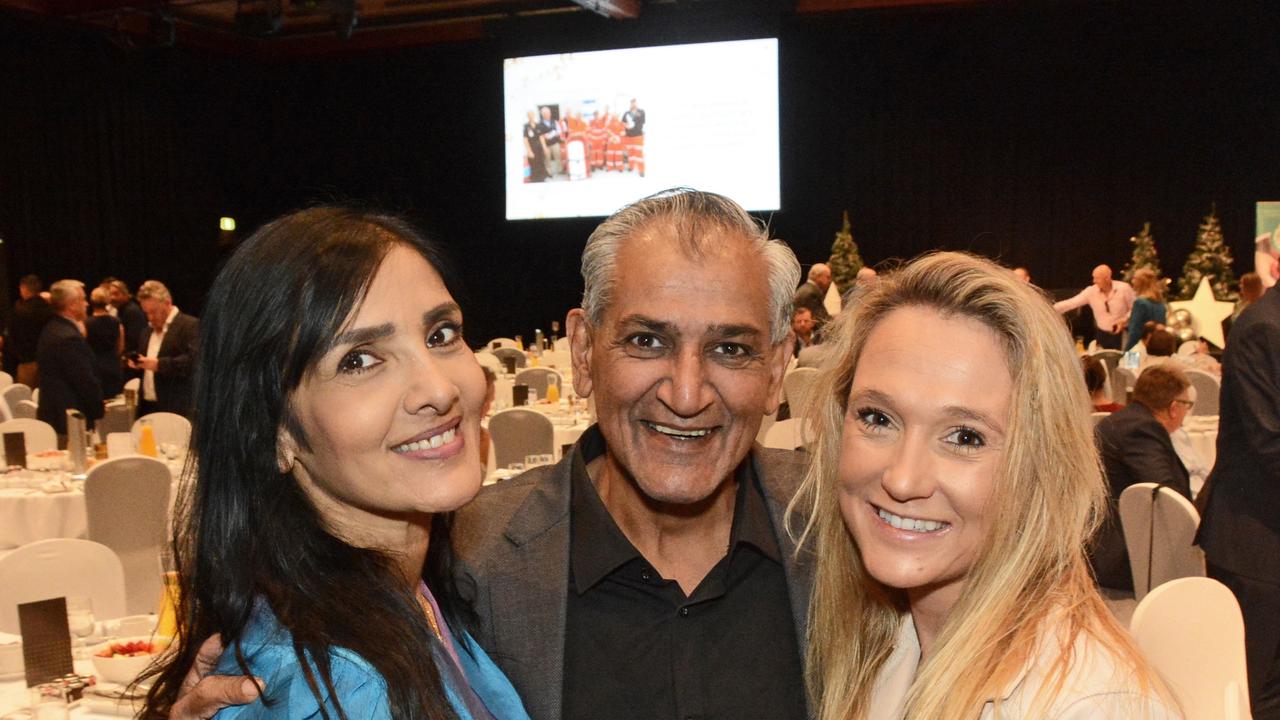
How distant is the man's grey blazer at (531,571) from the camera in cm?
179

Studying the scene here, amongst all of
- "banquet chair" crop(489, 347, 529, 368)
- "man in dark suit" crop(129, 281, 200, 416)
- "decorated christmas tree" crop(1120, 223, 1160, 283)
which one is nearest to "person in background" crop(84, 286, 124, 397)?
Answer: "man in dark suit" crop(129, 281, 200, 416)

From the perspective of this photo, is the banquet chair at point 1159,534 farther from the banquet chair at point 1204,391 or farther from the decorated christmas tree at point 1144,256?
the decorated christmas tree at point 1144,256

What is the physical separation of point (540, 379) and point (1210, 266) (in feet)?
27.3

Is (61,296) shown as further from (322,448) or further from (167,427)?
(322,448)

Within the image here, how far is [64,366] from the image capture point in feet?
27.0

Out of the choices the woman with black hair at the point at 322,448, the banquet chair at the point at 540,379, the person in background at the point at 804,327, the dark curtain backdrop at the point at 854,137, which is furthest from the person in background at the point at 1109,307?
the woman with black hair at the point at 322,448

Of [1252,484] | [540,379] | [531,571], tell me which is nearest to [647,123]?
[540,379]

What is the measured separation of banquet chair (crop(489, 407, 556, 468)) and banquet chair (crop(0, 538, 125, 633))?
10.7 feet

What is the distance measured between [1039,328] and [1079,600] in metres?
0.35

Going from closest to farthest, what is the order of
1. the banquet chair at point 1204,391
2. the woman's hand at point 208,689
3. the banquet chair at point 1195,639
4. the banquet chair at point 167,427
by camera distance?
the woman's hand at point 208,689
the banquet chair at point 1195,639
the banquet chair at point 167,427
the banquet chair at point 1204,391

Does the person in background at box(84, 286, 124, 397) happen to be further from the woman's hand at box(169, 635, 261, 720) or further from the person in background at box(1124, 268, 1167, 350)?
the woman's hand at box(169, 635, 261, 720)

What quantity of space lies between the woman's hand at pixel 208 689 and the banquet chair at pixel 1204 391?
778 centimetres

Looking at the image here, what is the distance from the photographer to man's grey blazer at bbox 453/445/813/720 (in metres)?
1.79

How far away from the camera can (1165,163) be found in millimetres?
14234
